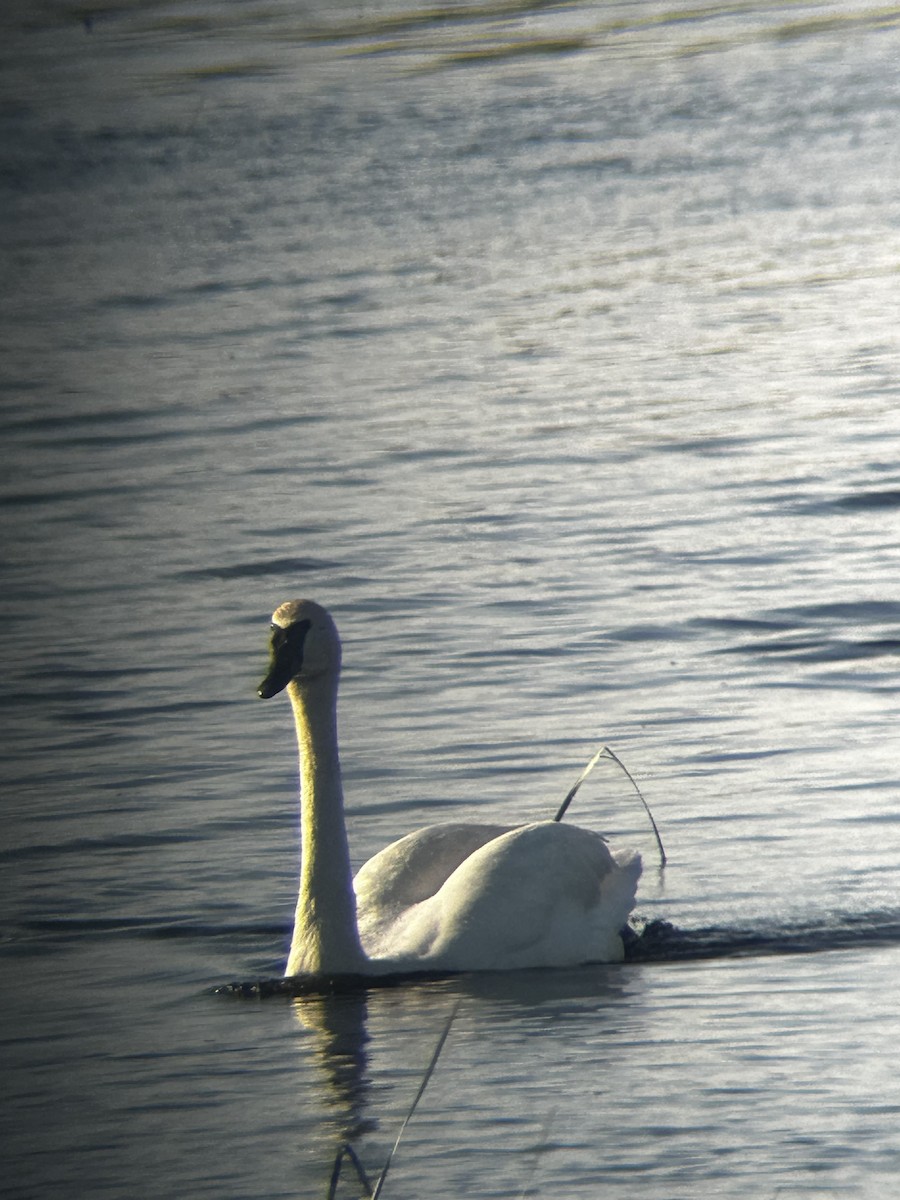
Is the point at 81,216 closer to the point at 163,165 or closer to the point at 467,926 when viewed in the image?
the point at 163,165

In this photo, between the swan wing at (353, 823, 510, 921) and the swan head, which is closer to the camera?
the swan head

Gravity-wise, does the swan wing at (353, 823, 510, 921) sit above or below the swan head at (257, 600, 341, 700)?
below

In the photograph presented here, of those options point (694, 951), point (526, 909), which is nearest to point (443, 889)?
point (526, 909)

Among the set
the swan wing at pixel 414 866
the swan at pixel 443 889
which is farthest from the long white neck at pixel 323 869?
the swan wing at pixel 414 866

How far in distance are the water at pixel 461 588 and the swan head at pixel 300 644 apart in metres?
0.89

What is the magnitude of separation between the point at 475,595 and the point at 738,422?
16.0ft

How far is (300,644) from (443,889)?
834mm

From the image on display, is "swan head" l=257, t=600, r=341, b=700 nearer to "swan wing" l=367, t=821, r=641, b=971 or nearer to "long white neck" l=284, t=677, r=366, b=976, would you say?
"long white neck" l=284, t=677, r=366, b=976

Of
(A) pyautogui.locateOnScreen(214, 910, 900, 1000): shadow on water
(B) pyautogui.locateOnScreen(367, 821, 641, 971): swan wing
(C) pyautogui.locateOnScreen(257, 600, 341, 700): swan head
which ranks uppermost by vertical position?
(C) pyautogui.locateOnScreen(257, 600, 341, 700): swan head

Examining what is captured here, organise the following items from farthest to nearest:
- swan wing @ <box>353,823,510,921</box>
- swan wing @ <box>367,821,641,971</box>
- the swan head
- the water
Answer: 1. swan wing @ <box>353,823,510,921</box>
2. the swan head
3. swan wing @ <box>367,821,641,971</box>
4. the water

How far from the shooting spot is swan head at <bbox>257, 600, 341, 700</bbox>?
757 centimetres

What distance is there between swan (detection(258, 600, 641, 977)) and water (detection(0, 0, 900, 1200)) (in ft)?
0.34

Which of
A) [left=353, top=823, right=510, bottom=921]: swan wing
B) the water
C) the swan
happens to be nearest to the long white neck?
the swan

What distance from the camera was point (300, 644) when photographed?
25.0ft
